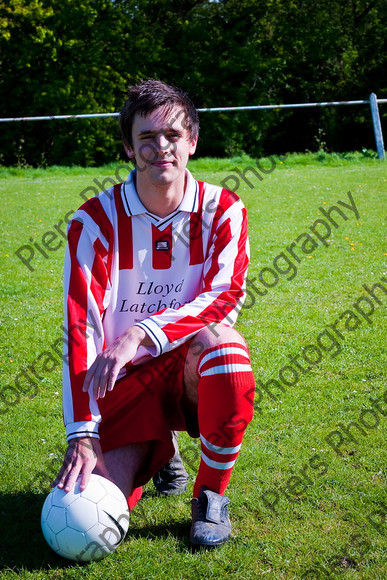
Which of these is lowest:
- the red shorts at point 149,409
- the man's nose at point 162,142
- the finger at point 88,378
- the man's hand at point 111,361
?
the red shorts at point 149,409

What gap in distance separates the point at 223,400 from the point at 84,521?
67 centimetres

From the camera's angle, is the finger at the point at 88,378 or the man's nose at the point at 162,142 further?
the man's nose at the point at 162,142

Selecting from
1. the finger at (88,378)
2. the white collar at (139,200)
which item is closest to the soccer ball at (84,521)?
the finger at (88,378)

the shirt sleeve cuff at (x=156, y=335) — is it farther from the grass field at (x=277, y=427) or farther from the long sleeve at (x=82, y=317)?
the grass field at (x=277, y=427)

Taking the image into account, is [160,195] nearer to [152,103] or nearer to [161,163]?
[161,163]

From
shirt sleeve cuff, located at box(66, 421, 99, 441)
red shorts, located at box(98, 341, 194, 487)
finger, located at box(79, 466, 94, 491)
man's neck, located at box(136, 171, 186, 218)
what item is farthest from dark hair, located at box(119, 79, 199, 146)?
finger, located at box(79, 466, 94, 491)

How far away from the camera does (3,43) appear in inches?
727

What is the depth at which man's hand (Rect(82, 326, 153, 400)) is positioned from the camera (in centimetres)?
236

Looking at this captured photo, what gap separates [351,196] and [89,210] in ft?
26.2

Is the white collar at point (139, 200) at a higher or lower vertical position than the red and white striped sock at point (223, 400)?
higher

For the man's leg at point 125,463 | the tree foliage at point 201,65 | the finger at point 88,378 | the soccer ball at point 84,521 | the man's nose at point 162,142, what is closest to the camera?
the soccer ball at point 84,521

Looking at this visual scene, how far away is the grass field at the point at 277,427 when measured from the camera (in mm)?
2418

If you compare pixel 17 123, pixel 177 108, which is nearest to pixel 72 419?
pixel 177 108

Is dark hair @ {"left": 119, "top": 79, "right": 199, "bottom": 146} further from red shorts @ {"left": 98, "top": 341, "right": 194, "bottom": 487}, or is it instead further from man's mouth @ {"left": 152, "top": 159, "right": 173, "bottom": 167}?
red shorts @ {"left": 98, "top": 341, "right": 194, "bottom": 487}
